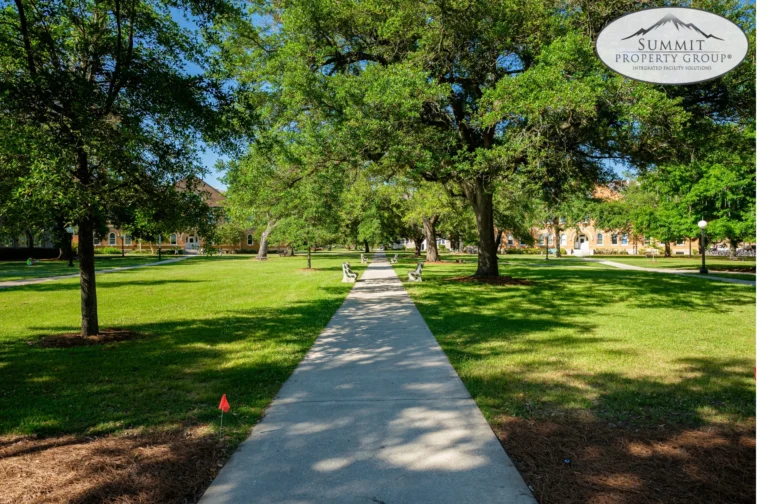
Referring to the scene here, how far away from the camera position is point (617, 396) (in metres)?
4.80

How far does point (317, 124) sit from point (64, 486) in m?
11.3

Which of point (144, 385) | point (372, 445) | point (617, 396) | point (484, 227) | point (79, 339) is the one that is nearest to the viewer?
point (372, 445)

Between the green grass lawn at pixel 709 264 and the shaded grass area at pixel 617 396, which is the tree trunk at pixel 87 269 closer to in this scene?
the shaded grass area at pixel 617 396

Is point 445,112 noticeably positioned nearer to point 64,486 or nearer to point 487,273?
point 487,273

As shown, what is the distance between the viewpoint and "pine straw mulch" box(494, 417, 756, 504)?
9.62 ft

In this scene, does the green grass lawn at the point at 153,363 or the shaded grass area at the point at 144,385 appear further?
the green grass lawn at the point at 153,363

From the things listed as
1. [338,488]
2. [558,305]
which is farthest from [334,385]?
[558,305]

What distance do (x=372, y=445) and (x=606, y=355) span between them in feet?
15.0

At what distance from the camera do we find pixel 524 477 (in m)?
3.17

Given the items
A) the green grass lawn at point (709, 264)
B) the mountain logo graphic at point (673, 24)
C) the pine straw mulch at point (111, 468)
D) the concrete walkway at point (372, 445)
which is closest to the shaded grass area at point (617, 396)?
the concrete walkway at point (372, 445)

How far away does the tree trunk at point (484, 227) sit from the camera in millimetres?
17569

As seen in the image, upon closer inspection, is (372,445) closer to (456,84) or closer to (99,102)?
(99,102)

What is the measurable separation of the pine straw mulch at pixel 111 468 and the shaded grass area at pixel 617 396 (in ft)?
8.16

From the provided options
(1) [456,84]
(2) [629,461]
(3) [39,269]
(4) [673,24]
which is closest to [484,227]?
(1) [456,84]
